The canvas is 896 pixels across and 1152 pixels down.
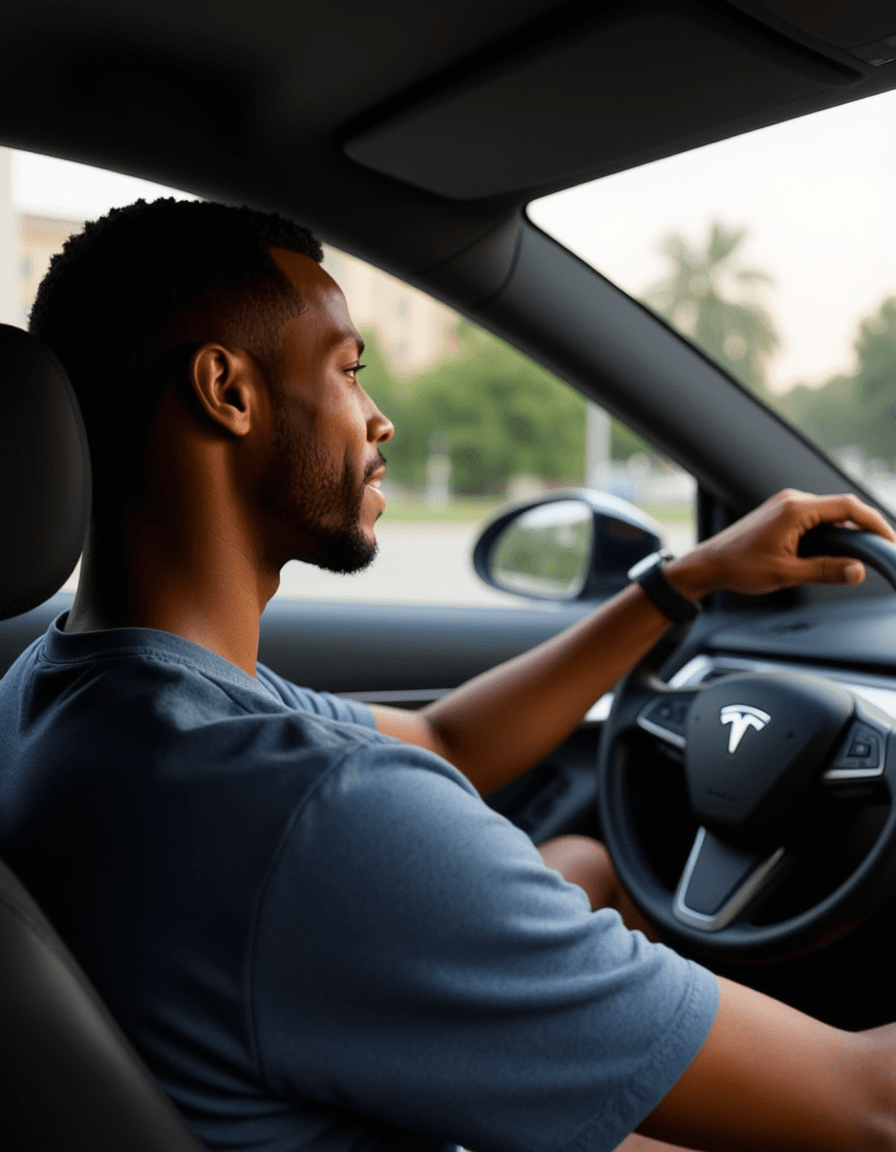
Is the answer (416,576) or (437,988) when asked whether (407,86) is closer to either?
(437,988)

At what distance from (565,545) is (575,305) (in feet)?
2.80

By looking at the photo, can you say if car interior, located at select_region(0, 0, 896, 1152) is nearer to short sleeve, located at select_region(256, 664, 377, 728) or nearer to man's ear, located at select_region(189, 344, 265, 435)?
man's ear, located at select_region(189, 344, 265, 435)

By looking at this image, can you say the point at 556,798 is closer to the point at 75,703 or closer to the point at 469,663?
the point at 469,663

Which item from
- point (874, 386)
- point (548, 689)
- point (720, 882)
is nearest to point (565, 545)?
point (548, 689)

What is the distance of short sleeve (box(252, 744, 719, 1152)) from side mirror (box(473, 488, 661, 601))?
5.58 feet

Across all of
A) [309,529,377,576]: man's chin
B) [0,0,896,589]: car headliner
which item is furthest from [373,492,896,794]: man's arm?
[309,529,377,576]: man's chin

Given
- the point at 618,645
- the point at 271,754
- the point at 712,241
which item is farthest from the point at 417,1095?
the point at 712,241

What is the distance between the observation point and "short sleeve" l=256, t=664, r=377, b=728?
166cm

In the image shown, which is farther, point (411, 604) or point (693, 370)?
point (411, 604)

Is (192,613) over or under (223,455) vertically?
under

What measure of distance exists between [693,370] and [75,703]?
1.50 meters

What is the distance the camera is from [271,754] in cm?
93

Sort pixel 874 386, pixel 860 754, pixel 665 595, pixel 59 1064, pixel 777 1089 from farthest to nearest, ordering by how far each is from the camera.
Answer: pixel 874 386 < pixel 665 595 < pixel 860 754 < pixel 777 1089 < pixel 59 1064

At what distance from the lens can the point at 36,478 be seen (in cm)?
106
